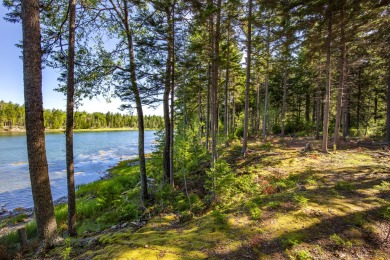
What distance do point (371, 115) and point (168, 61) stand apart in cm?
2532

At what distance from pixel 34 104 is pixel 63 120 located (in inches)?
3301

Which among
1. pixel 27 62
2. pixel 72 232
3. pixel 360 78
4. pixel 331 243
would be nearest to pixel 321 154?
pixel 331 243

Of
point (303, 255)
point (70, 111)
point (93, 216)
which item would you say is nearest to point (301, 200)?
point (303, 255)

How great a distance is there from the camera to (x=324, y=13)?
30.0 ft

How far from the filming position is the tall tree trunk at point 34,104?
13.2ft

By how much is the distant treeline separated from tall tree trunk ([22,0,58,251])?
49.6 meters

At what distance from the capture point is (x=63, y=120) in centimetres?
7506

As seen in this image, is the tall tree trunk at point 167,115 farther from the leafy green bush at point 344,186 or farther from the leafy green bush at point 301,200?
the leafy green bush at point 344,186

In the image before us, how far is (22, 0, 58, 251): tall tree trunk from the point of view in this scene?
4.03 m

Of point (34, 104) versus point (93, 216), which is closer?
point (34, 104)

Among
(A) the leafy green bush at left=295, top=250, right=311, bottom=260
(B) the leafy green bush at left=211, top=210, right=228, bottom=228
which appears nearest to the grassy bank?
(B) the leafy green bush at left=211, top=210, right=228, bottom=228

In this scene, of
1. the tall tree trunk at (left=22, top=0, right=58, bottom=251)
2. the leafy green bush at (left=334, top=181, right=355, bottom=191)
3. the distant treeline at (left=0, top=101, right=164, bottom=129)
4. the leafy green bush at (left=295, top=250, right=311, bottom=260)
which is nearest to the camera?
the leafy green bush at (left=295, top=250, right=311, bottom=260)

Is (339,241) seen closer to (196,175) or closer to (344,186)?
(344,186)

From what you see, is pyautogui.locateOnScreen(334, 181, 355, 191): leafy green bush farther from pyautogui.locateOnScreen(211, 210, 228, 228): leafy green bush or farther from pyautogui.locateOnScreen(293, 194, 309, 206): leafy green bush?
pyautogui.locateOnScreen(211, 210, 228, 228): leafy green bush
